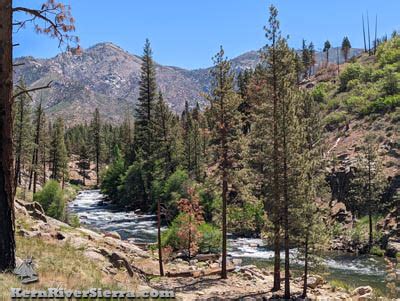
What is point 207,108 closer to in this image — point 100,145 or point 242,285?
point 242,285

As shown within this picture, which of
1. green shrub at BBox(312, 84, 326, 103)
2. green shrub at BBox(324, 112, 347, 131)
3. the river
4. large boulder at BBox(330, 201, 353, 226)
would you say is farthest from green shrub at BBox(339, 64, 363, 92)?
the river

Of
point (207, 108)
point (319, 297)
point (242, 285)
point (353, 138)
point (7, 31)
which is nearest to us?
point (7, 31)

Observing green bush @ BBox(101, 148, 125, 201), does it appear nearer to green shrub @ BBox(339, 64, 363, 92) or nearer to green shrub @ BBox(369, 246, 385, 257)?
green shrub @ BBox(369, 246, 385, 257)

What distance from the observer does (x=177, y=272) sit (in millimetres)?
26500

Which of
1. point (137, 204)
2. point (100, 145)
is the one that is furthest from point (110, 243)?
point (100, 145)

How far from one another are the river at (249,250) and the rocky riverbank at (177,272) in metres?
1.71

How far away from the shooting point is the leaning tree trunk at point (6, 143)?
909 cm

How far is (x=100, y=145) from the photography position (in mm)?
90000

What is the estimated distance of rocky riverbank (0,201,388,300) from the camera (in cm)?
2059

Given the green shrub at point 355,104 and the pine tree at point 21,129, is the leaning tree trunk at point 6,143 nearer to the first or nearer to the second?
the pine tree at point 21,129

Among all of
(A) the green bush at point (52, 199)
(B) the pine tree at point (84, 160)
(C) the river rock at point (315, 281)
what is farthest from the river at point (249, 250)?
(B) the pine tree at point (84, 160)

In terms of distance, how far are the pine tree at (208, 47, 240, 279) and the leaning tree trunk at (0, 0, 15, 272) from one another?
17700mm

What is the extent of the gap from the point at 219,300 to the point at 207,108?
11.9 metres

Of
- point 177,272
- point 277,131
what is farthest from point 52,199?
point 277,131
